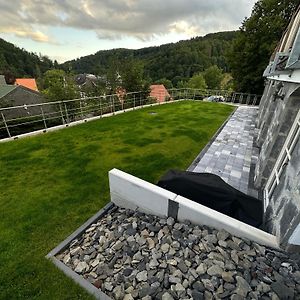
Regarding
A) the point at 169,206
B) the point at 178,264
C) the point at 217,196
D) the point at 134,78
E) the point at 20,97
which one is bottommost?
the point at 20,97

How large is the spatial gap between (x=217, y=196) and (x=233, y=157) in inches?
133

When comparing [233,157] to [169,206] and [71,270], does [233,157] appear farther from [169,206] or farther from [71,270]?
[71,270]

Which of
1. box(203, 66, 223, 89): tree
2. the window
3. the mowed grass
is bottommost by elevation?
box(203, 66, 223, 89): tree

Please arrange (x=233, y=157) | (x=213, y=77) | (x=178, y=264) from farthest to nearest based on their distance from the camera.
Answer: (x=213, y=77), (x=233, y=157), (x=178, y=264)

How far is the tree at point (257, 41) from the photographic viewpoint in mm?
13398

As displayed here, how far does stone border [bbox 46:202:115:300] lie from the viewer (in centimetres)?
217

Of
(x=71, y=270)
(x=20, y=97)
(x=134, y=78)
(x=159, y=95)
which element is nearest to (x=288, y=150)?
(x=71, y=270)

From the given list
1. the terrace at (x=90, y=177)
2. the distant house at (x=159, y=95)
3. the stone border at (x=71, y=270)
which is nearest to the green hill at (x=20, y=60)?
the distant house at (x=159, y=95)

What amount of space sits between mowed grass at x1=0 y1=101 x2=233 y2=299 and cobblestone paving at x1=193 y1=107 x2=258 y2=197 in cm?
45

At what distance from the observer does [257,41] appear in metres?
14.4

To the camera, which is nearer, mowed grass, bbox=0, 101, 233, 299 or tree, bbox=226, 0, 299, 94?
mowed grass, bbox=0, 101, 233, 299

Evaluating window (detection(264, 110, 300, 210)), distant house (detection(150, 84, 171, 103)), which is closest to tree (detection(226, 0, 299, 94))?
distant house (detection(150, 84, 171, 103))

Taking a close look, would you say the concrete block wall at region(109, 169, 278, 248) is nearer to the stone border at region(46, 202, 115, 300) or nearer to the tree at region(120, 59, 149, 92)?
the stone border at region(46, 202, 115, 300)

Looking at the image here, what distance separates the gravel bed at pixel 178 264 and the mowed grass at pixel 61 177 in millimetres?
372
